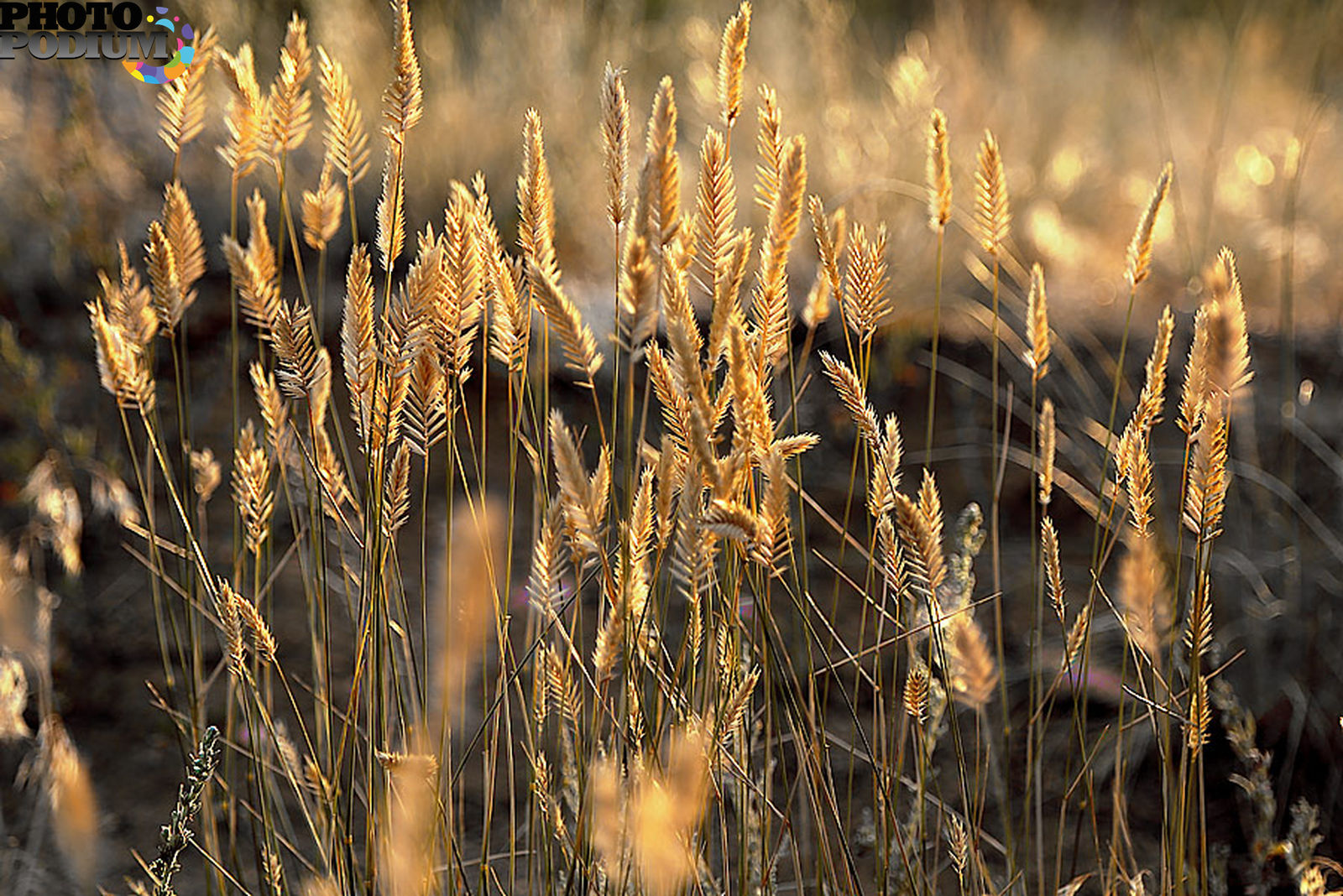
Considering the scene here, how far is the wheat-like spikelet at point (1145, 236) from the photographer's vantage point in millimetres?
898

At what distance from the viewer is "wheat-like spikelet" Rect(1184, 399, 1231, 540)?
2.48 ft

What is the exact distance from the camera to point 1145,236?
944 millimetres

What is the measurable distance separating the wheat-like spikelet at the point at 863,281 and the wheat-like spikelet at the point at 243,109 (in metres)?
0.47

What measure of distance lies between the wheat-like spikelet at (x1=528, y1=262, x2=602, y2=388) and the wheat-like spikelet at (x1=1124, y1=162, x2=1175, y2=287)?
44 centimetres

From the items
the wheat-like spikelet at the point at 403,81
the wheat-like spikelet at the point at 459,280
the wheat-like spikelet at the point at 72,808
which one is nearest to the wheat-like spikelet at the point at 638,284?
the wheat-like spikelet at the point at 459,280

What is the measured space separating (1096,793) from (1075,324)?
119 centimetres

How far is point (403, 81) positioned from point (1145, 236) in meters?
0.58

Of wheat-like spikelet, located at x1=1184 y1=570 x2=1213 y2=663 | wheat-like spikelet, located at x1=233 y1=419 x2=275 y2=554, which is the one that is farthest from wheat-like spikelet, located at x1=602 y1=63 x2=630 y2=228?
wheat-like spikelet, located at x1=1184 y1=570 x2=1213 y2=663

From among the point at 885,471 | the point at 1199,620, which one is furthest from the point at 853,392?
the point at 1199,620

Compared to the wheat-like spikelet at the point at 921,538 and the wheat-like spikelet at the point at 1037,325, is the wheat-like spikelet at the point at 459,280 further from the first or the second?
the wheat-like spikelet at the point at 1037,325

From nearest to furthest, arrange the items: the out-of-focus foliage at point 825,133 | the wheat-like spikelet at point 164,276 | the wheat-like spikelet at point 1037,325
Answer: the wheat-like spikelet at point 164,276 < the wheat-like spikelet at point 1037,325 < the out-of-focus foliage at point 825,133

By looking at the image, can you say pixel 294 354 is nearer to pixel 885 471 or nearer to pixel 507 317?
pixel 507 317

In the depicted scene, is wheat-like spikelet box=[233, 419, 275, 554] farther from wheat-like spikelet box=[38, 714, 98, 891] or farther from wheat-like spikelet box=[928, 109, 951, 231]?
wheat-like spikelet box=[928, 109, 951, 231]

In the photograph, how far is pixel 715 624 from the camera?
98 centimetres
